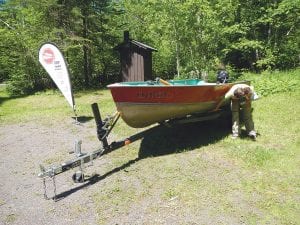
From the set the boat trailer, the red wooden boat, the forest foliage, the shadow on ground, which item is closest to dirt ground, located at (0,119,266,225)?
the boat trailer

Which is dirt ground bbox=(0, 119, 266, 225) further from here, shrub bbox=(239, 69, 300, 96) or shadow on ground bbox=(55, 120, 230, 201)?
shrub bbox=(239, 69, 300, 96)

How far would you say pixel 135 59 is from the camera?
2009cm

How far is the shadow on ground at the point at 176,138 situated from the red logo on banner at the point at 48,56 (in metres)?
3.20

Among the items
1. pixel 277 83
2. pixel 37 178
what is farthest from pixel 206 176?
pixel 277 83

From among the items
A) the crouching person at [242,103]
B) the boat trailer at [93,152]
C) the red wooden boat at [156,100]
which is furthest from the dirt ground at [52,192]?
the crouching person at [242,103]

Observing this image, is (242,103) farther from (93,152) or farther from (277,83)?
(277,83)

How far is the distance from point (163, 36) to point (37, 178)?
14360 mm

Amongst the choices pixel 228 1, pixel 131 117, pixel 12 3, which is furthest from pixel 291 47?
pixel 12 3

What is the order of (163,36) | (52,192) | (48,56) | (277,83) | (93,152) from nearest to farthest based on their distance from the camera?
(52,192)
(93,152)
(48,56)
(277,83)
(163,36)

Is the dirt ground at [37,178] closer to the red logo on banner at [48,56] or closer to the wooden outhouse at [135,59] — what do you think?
the red logo on banner at [48,56]

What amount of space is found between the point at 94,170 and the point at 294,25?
55.9 feet

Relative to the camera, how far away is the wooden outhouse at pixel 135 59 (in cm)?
1972

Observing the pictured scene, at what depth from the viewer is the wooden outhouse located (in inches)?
776

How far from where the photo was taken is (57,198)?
6223 mm
